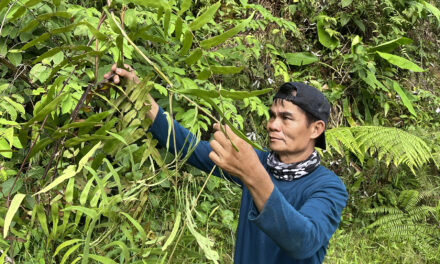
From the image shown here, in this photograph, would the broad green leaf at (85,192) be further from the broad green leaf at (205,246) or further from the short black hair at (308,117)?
the short black hair at (308,117)

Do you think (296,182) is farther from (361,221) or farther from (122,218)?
(361,221)

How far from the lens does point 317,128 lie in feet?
6.10

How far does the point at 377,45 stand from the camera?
13.8 feet

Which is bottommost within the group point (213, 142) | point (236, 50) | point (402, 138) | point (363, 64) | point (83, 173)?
point (402, 138)

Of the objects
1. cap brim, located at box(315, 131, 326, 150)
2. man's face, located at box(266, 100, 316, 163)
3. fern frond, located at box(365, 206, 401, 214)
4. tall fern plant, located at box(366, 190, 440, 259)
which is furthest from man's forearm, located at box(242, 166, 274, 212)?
fern frond, located at box(365, 206, 401, 214)

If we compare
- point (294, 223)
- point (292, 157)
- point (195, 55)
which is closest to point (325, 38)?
point (292, 157)

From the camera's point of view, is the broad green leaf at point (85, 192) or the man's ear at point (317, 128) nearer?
the broad green leaf at point (85, 192)

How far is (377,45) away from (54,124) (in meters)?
3.74

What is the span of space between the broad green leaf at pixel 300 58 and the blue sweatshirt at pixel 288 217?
2.05 m

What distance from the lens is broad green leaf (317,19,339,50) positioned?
4.11m

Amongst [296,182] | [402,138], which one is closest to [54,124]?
[296,182]

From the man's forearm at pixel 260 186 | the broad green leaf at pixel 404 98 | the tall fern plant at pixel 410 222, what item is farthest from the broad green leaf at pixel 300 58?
the man's forearm at pixel 260 186

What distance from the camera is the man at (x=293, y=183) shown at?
1235 mm

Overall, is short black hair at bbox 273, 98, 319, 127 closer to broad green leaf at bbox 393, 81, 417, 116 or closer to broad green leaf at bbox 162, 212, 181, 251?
broad green leaf at bbox 162, 212, 181, 251
